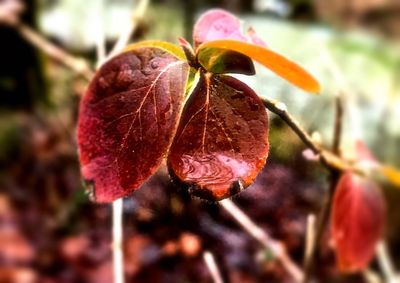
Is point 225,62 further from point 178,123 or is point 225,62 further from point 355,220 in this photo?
point 355,220

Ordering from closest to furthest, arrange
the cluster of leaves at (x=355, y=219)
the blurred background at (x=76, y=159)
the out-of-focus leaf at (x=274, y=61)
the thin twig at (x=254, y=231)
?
the out-of-focus leaf at (x=274, y=61) < the cluster of leaves at (x=355, y=219) < the thin twig at (x=254, y=231) < the blurred background at (x=76, y=159)

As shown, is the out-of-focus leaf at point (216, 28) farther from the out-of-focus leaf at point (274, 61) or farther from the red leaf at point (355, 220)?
the red leaf at point (355, 220)

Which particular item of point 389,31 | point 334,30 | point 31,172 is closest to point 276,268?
point 31,172

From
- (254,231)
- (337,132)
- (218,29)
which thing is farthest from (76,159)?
(218,29)

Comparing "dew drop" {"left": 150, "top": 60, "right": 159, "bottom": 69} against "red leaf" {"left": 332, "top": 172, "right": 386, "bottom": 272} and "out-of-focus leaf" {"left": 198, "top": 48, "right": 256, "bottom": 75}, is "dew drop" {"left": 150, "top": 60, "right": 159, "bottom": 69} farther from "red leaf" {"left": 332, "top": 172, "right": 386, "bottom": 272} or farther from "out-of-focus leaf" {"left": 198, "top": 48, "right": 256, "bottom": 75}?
"red leaf" {"left": 332, "top": 172, "right": 386, "bottom": 272}

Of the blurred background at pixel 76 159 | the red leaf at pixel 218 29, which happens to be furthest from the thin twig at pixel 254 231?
the red leaf at pixel 218 29

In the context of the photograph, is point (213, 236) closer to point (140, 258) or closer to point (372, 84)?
point (140, 258)
